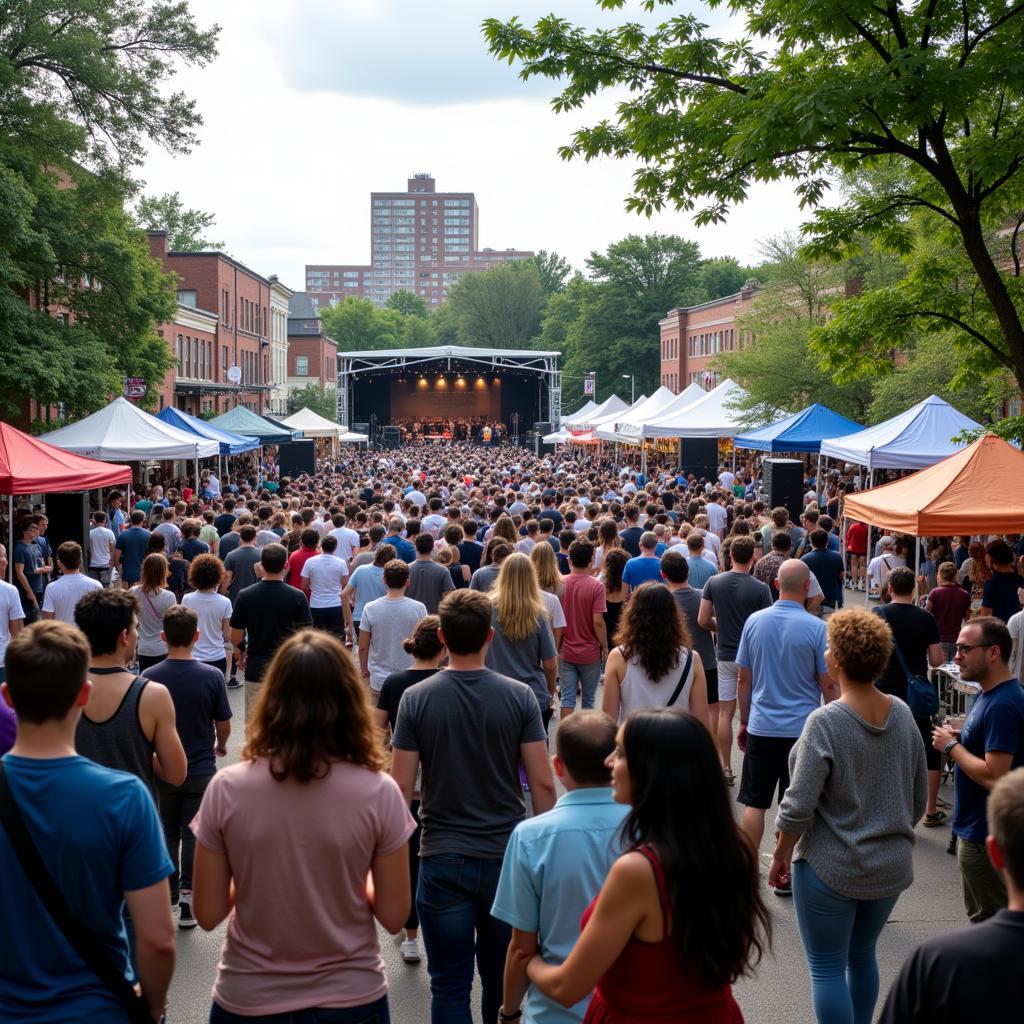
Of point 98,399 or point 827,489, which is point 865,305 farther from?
point 98,399

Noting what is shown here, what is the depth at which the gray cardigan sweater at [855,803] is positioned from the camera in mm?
4145

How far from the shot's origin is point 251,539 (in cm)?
1146

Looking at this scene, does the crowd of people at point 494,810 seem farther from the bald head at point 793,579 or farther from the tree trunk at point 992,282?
the tree trunk at point 992,282

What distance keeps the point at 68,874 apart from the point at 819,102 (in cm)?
953

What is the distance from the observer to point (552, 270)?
122625mm

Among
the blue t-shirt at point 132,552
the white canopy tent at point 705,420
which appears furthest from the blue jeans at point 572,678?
the white canopy tent at point 705,420

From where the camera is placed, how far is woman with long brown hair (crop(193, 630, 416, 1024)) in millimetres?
2900

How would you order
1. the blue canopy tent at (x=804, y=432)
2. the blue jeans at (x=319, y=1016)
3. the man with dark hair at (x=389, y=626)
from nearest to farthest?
the blue jeans at (x=319, y=1016), the man with dark hair at (x=389, y=626), the blue canopy tent at (x=804, y=432)

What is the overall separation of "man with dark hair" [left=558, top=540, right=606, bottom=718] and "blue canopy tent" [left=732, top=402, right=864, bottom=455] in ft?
46.7

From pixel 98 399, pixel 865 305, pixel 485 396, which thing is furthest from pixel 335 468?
pixel 485 396

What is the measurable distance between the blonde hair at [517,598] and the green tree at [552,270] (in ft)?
385

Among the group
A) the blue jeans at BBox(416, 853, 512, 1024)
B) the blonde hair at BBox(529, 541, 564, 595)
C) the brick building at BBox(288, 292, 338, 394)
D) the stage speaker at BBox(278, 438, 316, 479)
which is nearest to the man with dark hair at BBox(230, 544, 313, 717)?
the blonde hair at BBox(529, 541, 564, 595)

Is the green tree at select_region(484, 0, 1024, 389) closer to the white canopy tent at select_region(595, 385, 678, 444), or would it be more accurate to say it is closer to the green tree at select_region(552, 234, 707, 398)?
the white canopy tent at select_region(595, 385, 678, 444)

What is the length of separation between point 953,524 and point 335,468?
31352 millimetres
